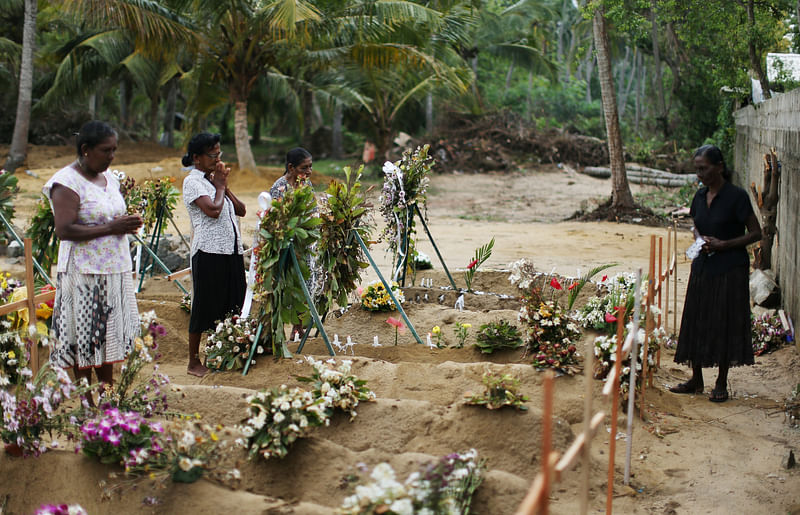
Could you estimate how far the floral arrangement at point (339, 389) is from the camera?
3.79 m

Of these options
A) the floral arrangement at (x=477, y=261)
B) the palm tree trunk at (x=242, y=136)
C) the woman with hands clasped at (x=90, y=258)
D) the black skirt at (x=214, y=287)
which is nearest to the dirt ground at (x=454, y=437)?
the floral arrangement at (x=477, y=261)

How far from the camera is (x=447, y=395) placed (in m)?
4.44

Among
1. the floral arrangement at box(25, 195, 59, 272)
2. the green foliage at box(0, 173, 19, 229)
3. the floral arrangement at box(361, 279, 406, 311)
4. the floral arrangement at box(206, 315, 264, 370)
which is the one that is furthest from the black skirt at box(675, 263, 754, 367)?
the green foliage at box(0, 173, 19, 229)

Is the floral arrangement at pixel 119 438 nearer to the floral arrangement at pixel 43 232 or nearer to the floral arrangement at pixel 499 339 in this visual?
the floral arrangement at pixel 499 339

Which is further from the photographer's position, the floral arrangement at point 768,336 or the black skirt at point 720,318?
the floral arrangement at point 768,336

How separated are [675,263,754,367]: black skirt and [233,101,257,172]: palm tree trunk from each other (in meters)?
13.8

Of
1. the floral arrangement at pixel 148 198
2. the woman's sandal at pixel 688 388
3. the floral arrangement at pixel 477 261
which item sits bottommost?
the woman's sandal at pixel 688 388

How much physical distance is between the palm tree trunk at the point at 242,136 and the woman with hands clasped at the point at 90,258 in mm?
13394

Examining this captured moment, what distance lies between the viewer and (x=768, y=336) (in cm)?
604

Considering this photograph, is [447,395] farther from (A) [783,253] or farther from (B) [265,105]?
(B) [265,105]

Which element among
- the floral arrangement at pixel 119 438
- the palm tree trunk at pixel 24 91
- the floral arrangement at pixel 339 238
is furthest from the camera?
the palm tree trunk at pixel 24 91

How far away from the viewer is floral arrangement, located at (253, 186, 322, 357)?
4.84 m

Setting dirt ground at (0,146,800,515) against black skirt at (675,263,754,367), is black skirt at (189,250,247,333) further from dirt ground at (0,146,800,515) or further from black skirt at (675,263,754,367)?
black skirt at (675,263,754,367)

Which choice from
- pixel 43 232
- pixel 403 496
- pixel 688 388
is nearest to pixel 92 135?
pixel 403 496
